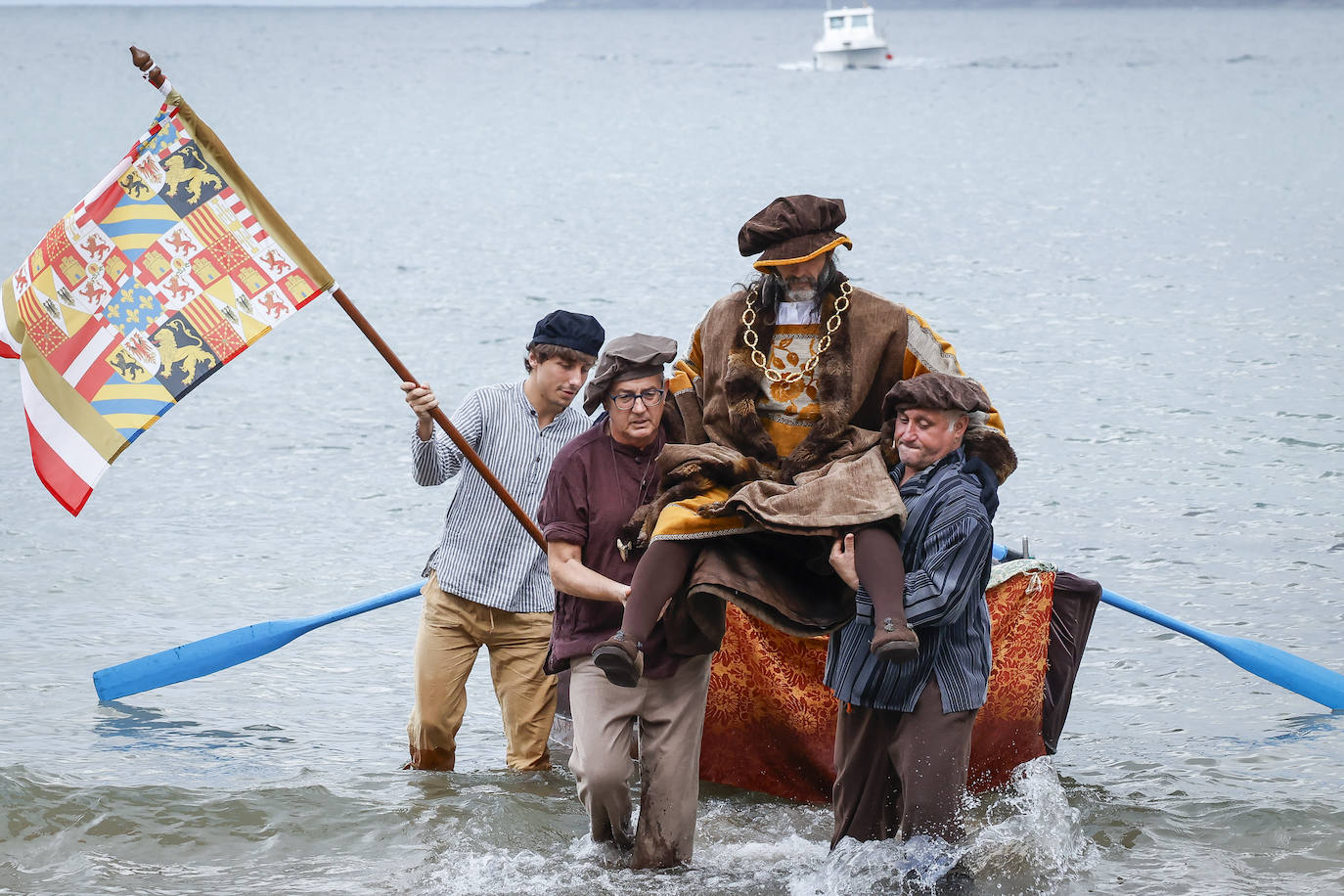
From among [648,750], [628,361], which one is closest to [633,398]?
[628,361]

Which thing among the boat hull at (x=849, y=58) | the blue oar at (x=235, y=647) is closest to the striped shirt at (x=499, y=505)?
the blue oar at (x=235, y=647)

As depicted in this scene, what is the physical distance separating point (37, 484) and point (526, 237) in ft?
64.2

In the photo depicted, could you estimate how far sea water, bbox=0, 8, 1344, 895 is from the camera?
6.53 meters

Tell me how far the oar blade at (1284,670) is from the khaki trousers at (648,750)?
11.7 feet

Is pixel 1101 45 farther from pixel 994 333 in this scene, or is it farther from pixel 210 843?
pixel 210 843

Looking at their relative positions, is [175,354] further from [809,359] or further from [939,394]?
[939,394]

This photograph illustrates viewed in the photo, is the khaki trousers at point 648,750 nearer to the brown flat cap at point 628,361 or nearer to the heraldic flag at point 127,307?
the brown flat cap at point 628,361

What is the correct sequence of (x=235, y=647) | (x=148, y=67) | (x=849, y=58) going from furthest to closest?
(x=849, y=58) < (x=235, y=647) < (x=148, y=67)

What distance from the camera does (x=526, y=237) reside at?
32969mm

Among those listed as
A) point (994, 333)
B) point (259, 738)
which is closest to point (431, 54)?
point (994, 333)

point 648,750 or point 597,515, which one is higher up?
point 597,515

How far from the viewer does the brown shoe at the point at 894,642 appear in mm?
4812

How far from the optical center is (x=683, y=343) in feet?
73.1

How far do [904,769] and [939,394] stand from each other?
1.19 m
